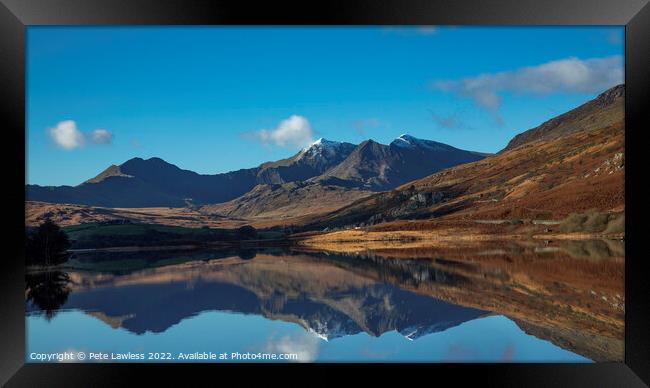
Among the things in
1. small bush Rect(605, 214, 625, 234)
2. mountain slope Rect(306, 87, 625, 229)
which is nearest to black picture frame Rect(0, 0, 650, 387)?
small bush Rect(605, 214, 625, 234)

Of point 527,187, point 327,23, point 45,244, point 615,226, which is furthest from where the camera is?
point 527,187

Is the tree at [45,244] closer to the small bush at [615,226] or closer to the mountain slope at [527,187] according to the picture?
the small bush at [615,226]

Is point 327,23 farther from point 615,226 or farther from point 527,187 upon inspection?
point 527,187

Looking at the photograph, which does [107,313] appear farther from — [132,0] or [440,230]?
[440,230]

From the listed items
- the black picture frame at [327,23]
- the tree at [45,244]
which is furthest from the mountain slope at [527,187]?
the black picture frame at [327,23]

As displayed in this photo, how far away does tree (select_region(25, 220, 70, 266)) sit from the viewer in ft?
155

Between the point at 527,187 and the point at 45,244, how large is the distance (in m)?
106

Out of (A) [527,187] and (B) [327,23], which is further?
(A) [527,187]

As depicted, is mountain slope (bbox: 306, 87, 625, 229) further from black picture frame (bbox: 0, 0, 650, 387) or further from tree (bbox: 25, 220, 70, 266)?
black picture frame (bbox: 0, 0, 650, 387)

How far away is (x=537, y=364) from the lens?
1173 cm

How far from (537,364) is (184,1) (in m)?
9.95

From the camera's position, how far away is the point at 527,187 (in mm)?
131375

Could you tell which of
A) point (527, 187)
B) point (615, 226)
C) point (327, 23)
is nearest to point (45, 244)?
point (327, 23)

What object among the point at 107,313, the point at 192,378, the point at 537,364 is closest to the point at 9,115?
the point at 192,378
